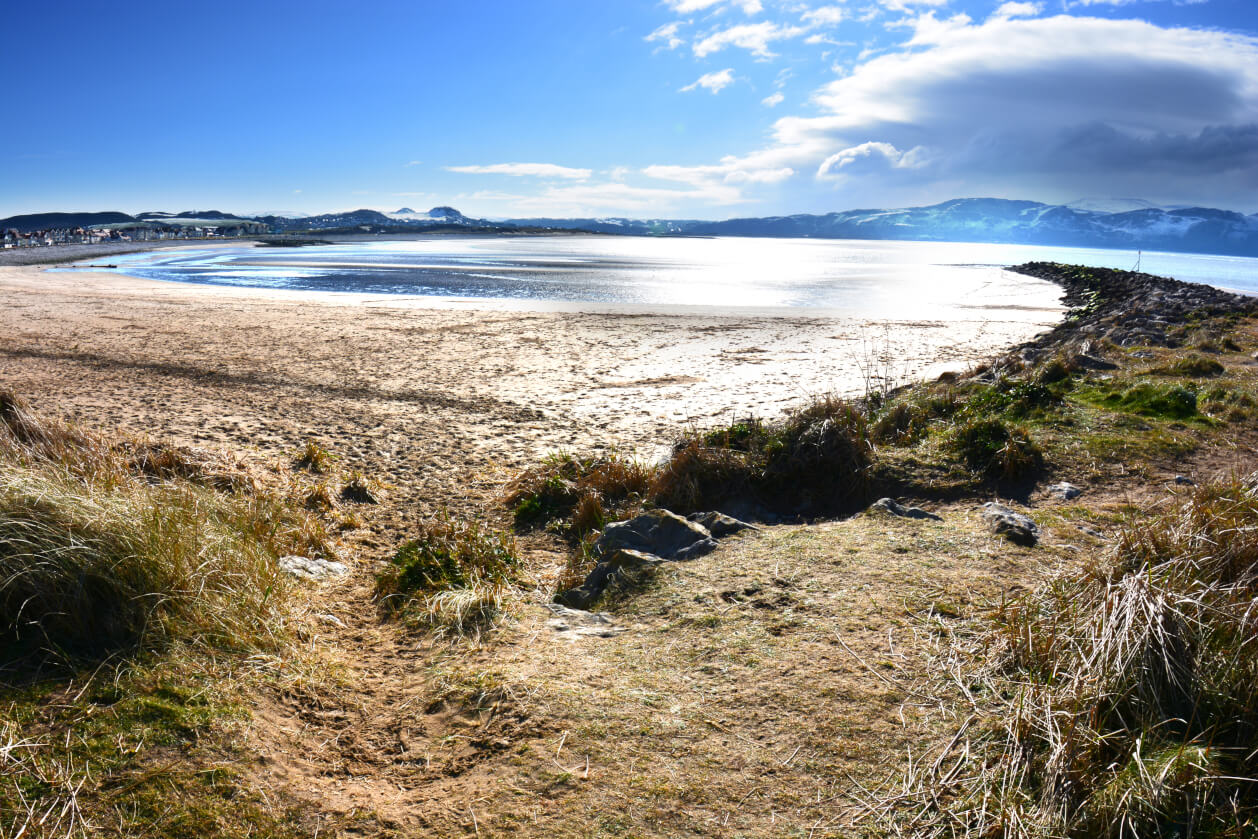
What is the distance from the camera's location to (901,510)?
5.19 metres

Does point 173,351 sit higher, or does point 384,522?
point 173,351

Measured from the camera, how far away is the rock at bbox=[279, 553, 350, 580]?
16.1ft

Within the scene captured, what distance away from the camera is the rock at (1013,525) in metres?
4.46

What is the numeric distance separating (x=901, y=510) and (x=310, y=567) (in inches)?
177

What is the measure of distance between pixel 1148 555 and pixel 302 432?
9.28 m

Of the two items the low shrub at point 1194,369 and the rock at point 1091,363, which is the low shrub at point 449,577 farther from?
the low shrub at point 1194,369

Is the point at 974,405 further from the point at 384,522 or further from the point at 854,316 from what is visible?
the point at 854,316

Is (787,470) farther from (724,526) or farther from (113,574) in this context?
(113,574)

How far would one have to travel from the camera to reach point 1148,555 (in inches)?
124

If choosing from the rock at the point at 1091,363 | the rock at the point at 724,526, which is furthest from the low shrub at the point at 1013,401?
the rock at the point at 724,526

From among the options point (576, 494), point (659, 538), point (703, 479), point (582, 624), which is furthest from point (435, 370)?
point (582, 624)

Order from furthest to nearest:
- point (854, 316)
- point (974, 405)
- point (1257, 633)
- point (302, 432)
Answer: point (854, 316) → point (302, 432) → point (974, 405) → point (1257, 633)

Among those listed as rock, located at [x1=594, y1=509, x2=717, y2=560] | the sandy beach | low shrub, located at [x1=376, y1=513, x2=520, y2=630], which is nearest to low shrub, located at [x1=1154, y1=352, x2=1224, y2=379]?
the sandy beach

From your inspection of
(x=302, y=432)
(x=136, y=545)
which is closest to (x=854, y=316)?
(x=302, y=432)
